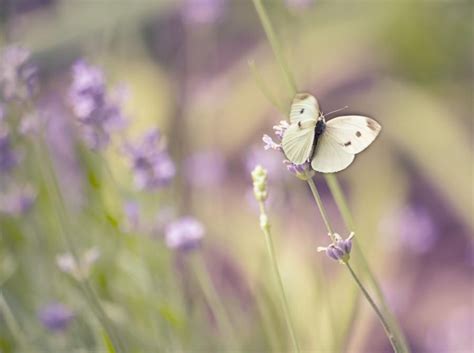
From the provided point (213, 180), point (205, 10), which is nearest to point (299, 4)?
point (213, 180)

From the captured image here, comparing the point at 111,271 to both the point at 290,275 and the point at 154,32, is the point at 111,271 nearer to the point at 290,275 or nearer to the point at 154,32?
the point at 290,275

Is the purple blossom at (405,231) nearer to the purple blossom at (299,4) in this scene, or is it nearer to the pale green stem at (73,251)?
the purple blossom at (299,4)

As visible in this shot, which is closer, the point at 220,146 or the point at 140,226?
the point at 140,226

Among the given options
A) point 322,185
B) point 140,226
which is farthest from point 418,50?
point 140,226

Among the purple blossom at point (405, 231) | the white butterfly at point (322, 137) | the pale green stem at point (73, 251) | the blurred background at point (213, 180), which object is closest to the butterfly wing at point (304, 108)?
the white butterfly at point (322, 137)

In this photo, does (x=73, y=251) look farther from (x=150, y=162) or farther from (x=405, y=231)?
(x=405, y=231)

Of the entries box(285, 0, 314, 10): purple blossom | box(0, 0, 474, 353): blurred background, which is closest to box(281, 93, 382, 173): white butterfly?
box(0, 0, 474, 353): blurred background
